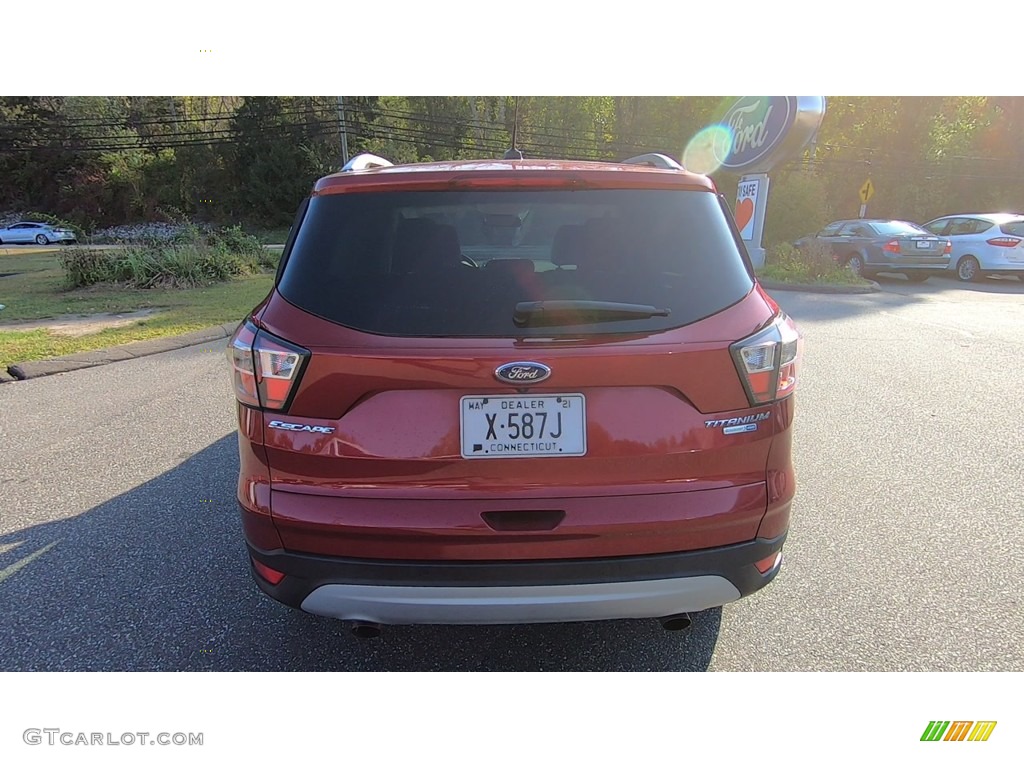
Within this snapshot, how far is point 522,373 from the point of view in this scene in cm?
172

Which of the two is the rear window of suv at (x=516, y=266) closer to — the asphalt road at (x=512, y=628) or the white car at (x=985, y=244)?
the asphalt road at (x=512, y=628)

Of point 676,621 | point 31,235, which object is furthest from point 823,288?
point 31,235

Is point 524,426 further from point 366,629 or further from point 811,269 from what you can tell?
point 811,269

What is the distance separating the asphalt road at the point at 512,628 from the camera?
228 centimetres

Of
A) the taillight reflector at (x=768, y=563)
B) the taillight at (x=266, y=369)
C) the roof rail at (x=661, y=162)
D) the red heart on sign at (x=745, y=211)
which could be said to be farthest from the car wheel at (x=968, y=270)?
the taillight at (x=266, y=369)

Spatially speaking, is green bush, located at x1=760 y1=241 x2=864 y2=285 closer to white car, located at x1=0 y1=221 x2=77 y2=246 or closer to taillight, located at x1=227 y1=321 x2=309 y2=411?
taillight, located at x1=227 y1=321 x2=309 y2=411

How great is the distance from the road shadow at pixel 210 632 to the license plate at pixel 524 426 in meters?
0.98

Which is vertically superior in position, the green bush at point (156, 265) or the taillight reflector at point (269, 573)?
the taillight reflector at point (269, 573)

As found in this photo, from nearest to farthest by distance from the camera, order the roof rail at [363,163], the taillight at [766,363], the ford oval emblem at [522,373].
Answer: the ford oval emblem at [522,373], the taillight at [766,363], the roof rail at [363,163]

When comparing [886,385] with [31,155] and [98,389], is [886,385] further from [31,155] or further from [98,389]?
[31,155]

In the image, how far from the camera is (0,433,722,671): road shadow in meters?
2.25

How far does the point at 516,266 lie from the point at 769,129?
15.4m

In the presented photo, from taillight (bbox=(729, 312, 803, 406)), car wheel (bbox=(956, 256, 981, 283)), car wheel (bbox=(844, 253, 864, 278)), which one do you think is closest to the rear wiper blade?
taillight (bbox=(729, 312, 803, 406))
